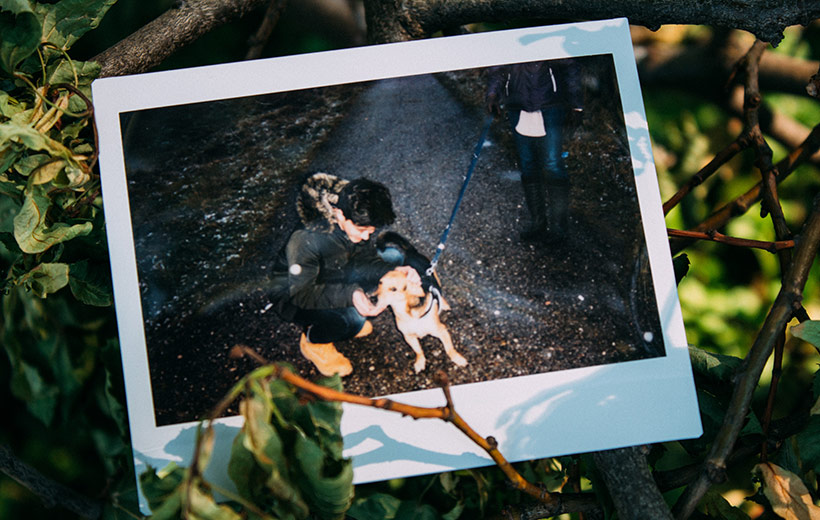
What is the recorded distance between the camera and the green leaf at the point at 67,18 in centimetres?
51

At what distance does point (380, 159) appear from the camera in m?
0.55

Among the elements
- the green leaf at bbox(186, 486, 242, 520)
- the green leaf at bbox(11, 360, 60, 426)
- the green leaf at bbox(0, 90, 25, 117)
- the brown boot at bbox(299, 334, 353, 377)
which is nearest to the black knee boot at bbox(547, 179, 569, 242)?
the brown boot at bbox(299, 334, 353, 377)

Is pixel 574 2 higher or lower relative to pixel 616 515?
higher

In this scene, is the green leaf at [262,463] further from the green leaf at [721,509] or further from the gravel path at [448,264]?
the green leaf at [721,509]

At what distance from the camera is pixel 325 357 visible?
1.74 ft

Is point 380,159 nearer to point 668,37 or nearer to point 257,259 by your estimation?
point 257,259

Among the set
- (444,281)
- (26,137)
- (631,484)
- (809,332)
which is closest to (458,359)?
(444,281)

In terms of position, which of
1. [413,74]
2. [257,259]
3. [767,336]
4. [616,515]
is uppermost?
[413,74]

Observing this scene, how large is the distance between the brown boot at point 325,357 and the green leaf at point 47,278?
8.1 inches

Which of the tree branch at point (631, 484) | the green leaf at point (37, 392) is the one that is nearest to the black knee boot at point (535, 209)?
the tree branch at point (631, 484)

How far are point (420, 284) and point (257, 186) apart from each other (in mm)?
171

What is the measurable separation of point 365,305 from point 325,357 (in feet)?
0.19

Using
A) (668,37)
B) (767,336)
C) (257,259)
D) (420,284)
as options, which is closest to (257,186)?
(257,259)

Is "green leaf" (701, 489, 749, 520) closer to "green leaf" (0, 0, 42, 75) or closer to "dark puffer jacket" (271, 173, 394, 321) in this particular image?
"dark puffer jacket" (271, 173, 394, 321)
